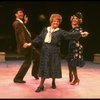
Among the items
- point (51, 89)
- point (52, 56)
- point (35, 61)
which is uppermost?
point (52, 56)

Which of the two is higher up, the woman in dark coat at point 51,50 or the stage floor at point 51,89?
the woman in dark coat at point 51,50

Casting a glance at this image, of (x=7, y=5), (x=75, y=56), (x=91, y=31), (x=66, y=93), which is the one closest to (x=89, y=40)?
(x=91, y=31)

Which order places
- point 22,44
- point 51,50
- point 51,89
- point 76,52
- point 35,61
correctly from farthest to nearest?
point 35,61, point 22,44, point 76,52, point 51,89, point 51,50

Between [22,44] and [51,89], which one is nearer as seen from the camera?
[51,89]

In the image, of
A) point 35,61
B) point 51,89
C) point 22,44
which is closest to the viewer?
point 51,89

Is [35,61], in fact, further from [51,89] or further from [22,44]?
[51,89]

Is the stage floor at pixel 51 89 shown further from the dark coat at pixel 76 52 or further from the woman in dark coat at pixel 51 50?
the dark coat at pixel 76 52

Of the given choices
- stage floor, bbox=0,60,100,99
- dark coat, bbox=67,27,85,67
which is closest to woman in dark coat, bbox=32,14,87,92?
stage floor, bbox=0,60,100,99

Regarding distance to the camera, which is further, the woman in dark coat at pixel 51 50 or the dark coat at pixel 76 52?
the dark coat at pixel 76 52

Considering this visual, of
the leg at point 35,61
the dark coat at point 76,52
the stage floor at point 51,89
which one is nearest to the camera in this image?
Result: the stage floor at point 51,89

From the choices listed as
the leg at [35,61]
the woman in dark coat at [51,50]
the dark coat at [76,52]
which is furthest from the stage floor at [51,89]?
the dark coat at [76,52]

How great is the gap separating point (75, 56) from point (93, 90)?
92 cm

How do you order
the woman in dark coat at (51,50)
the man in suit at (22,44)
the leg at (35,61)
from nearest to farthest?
the woman in dark coat at (51,50)
the man in suit at (22,44)
the leg at (35,61)

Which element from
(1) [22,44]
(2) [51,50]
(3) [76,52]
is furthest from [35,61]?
(2) [51,50]
